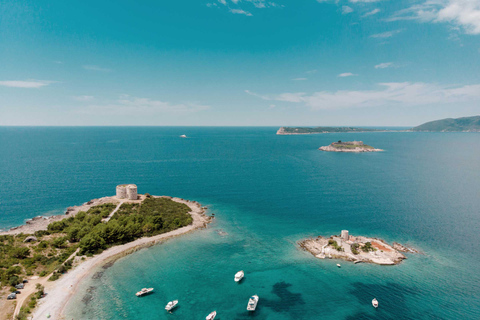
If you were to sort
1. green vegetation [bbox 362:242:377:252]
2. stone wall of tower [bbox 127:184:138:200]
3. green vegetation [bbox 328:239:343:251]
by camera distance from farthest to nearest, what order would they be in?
stone wall of tower [bbox 127:184:138:200]
green vegetation [bbox 328:239:343:251]
green vegetation [bbox 362:242:377:252]

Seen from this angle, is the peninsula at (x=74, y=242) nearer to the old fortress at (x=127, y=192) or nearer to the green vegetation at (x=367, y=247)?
the old fortress at (x=127, y=192)

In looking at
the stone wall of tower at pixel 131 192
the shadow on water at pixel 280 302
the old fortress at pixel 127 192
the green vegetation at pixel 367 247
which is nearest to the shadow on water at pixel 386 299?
the shadow on water at pixel 280 302

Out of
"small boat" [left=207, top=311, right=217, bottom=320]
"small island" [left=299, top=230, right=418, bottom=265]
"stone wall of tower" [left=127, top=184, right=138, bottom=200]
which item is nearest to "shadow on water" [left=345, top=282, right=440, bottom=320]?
A: "small island" [left=299, top=230, right=418, bottom=265]

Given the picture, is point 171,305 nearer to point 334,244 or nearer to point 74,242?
point 74,242

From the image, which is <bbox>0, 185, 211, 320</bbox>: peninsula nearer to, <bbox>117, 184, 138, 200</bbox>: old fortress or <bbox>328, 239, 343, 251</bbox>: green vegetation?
<bbox>117, 184, 138, 200</bbox>: old fortress

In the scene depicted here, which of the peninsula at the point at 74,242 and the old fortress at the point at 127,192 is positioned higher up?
the old fortress at the point at 127,192

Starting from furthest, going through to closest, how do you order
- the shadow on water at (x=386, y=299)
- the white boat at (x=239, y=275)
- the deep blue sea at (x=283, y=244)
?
1. the white boat at (x=239, y=275)
2. the deep blue sea at (x=283, y=244)
3. the shadow on water at (x=386, y=299)

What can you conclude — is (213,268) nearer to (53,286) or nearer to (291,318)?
(291,318)
